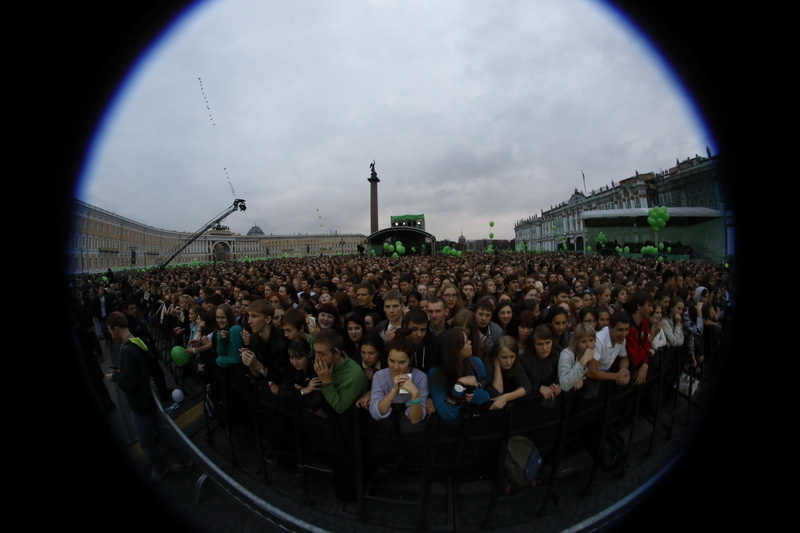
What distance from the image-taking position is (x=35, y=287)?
2021 millimetres

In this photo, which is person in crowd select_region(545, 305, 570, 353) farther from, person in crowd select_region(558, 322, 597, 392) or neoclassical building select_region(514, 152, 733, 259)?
neoclassical building select_region(514, 152, 733, 259)

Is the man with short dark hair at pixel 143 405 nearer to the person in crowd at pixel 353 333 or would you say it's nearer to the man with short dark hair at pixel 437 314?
the person in crowd at pixel 353 333

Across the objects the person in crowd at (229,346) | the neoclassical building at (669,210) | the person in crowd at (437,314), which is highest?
the neoclassical building at (669,210)

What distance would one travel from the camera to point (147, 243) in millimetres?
52375

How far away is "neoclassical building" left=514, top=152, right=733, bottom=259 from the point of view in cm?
3089

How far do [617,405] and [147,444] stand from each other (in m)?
5.53

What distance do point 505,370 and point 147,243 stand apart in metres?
70.4

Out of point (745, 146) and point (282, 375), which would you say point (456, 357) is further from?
point (745, 146)

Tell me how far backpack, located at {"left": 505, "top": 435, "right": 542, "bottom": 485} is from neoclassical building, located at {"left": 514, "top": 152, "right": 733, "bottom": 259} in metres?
22.9

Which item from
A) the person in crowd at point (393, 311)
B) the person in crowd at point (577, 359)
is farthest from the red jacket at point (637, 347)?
the person in crowd at point (393, 311)

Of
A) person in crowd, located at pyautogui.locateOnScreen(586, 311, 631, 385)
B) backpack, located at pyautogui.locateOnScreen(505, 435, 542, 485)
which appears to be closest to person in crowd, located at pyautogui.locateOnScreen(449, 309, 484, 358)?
backpack, located at pyautogui.locateOnScreen(505, 435, 542, 485)

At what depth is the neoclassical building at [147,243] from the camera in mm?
28556

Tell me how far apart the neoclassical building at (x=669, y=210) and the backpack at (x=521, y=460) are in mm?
22896

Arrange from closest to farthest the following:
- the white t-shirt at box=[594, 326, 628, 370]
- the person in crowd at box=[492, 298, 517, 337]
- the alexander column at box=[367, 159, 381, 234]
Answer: the white t-shirt at box=[594, 326, 628, 370], the person in crowd at box=[492, 298, 517, 337], the alexander column at box=[367, 159, 381, 234]
